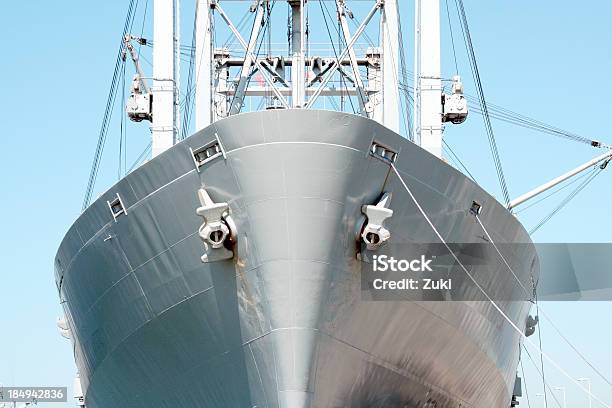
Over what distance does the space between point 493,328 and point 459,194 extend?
9.67 ft

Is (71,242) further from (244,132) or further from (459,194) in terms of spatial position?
(459,194)

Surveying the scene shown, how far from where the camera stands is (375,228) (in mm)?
15195

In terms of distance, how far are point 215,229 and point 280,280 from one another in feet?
3.74

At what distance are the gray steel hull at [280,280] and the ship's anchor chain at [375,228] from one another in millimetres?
203

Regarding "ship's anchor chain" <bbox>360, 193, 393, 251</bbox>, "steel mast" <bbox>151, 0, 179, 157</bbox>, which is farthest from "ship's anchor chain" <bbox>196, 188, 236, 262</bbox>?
"steel mast" <bbox>151, 0, 179, 157</bbox>

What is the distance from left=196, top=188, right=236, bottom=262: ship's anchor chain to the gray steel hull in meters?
0.15

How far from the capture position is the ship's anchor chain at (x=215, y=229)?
15141 millimetres

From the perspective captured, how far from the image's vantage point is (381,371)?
1617 centimetres

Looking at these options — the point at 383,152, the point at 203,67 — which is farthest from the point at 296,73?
the point at 383,152

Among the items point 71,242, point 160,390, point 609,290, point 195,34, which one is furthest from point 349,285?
point 195,34

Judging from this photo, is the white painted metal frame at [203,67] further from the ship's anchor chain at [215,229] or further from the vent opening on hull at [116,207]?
the ship's anchor chain at [215,229]

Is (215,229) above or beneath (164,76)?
beneath

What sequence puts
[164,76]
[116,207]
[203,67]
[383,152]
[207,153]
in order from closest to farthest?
[207,153] → [383,152] → [116,207] → [164,76] → [203,67]

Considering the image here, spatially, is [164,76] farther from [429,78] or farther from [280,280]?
[280,280]
